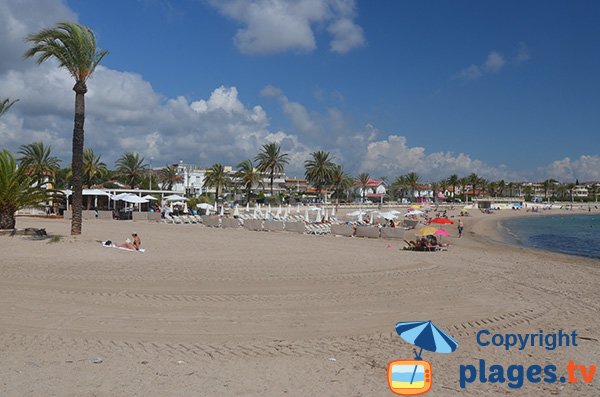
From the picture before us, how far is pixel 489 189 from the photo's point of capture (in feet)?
485

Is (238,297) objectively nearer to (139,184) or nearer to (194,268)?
(194,268)

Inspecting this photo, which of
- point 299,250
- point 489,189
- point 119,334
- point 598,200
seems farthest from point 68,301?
point 598,200

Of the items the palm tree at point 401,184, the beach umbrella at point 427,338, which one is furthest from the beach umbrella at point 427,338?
the palm tree at point 401,184

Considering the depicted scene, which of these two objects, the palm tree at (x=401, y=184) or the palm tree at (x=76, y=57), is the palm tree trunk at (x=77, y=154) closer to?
the palm tree at (x=76, y=57)

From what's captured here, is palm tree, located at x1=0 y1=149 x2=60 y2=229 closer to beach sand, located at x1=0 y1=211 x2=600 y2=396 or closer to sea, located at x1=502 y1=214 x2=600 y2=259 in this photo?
beach sand, located at x1=0 y1=211 x2=600 y2=396

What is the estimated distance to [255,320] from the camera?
8.01 metres

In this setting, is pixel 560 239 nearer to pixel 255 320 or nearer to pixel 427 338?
pixel 255 320

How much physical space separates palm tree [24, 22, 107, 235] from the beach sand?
452 centimetres

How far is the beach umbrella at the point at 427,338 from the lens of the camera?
15.3 feet

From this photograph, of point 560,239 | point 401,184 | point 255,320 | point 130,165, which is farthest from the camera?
point 401,184

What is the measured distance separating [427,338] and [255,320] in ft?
12.8

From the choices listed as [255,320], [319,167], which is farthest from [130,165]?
[255,320]

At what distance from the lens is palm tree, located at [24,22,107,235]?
59.5ft

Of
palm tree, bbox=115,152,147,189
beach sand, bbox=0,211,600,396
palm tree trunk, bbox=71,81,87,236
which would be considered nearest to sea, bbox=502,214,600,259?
beach sand, bbox=0,211,600,396
